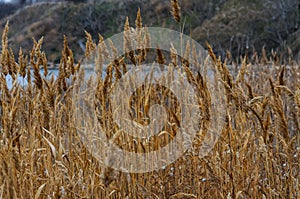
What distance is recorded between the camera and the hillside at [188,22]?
14.0 metres

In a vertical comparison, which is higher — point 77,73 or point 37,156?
point 77,73

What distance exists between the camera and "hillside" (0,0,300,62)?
1405 centimetres

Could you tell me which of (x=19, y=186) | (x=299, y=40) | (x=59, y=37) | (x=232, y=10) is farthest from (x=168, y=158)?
(x=59, y=37)

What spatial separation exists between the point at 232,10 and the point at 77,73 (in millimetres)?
16666

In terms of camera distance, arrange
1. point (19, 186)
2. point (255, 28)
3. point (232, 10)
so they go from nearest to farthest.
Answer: point (19, 186) < point (255, 28) < point (232, 10)

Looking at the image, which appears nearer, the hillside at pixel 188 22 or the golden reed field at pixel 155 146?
the golden reed field at pixel 155 146

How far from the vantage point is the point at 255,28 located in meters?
15.1

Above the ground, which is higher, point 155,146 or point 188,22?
point 188,22

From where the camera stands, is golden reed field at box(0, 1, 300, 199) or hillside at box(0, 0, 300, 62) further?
hillside at box(0, 0, 300, 62)

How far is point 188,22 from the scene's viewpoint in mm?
16688

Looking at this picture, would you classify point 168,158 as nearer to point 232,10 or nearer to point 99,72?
point 99,72

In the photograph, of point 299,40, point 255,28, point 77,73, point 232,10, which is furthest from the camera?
point 232,10

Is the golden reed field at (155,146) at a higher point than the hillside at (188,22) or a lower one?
lower

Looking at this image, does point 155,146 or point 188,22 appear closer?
point 155,146
